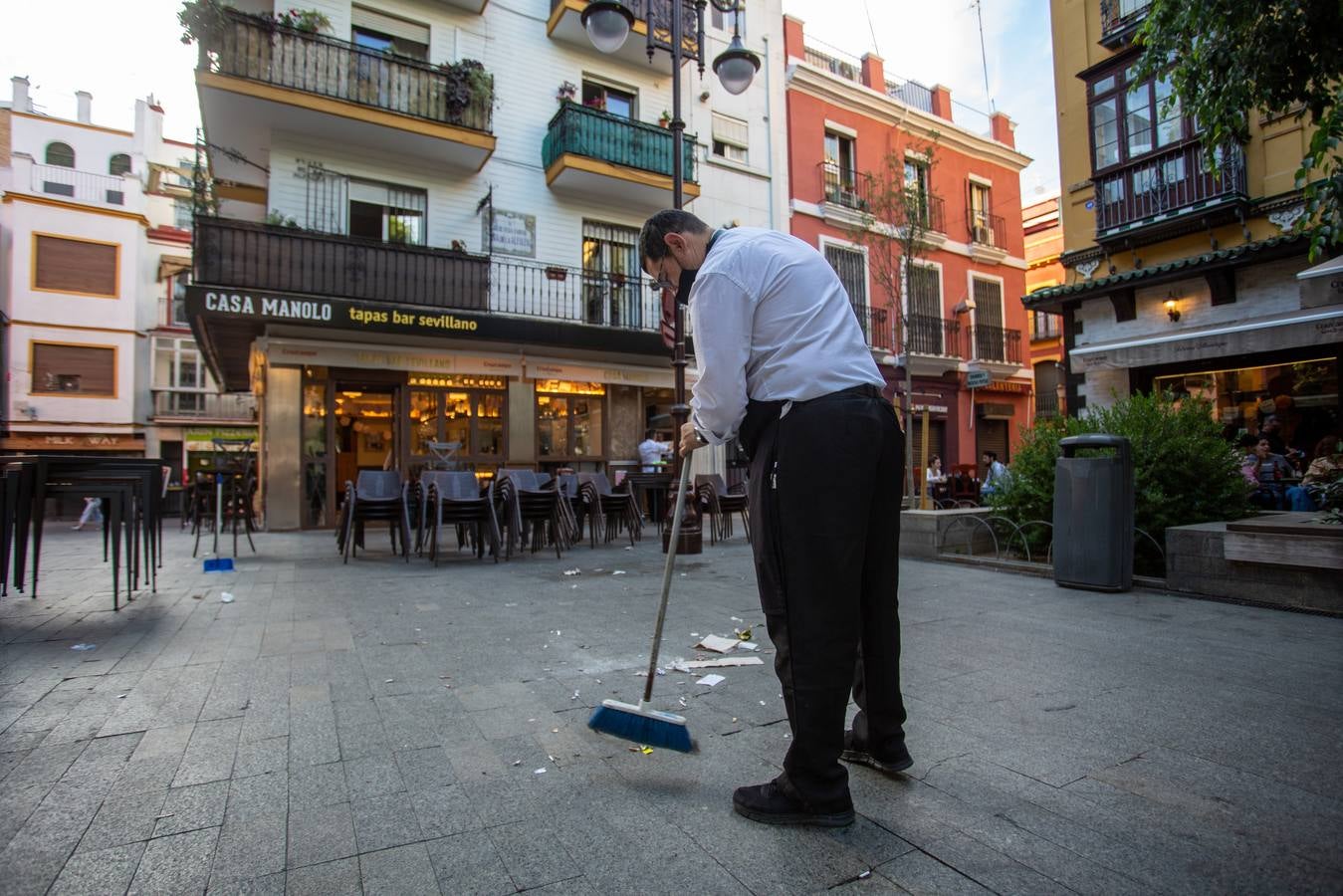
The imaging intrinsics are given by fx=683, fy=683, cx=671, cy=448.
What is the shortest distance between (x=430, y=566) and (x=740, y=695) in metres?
5.05

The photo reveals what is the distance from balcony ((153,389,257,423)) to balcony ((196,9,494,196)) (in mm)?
15292

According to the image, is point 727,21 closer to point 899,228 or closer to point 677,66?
point 899,228

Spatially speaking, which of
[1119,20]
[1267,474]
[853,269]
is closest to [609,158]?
[853,269]

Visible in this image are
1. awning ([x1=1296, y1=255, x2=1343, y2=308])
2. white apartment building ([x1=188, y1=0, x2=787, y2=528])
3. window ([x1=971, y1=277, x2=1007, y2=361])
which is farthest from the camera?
window ([x1=971, y1=277, x2=1007, y2=361])

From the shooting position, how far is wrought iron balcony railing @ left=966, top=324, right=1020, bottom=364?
21403 millimetres

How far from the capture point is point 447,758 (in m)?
2.32

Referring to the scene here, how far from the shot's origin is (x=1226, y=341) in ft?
33.2

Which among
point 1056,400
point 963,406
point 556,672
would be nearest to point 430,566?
point 556,672

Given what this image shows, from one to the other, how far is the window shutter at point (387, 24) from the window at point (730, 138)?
7.09 meters

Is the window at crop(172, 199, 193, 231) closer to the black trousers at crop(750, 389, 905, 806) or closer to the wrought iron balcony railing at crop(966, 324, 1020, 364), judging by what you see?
the wrought iron balcony railing at crop(966, 324, 1020, 364)

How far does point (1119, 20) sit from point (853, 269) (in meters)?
7.99

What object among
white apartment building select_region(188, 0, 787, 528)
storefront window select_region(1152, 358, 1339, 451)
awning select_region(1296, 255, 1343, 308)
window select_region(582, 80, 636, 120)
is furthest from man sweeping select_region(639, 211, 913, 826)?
window select_region(582, 80, 636, 120)

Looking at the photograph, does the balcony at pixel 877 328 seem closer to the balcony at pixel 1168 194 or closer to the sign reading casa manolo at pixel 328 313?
the balcony at pixel 1168 194

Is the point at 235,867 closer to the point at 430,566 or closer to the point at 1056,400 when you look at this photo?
Result: the point at 430,566
